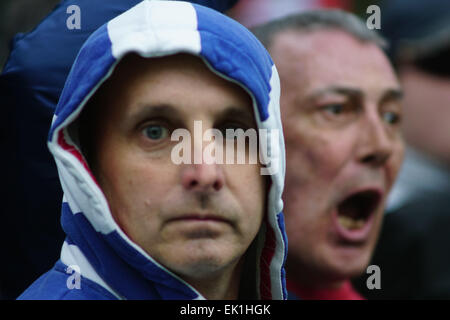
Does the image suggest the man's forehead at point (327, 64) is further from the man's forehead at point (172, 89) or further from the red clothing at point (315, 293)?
the man's forehead at point (172, 89)

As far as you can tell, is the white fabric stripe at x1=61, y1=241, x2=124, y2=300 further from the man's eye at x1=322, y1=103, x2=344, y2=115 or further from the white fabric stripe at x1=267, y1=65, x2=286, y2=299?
Answer: the man's eye at x1=322, y1=103, x2=344, y2=115

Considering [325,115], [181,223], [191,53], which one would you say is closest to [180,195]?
[181,223]

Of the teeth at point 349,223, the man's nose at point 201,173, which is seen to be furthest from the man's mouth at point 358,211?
the man's nose at point 201,173

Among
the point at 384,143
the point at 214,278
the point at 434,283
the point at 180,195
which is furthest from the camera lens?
the point at 434,283

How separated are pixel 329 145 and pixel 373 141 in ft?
0.56

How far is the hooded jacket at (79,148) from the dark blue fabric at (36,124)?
406mm

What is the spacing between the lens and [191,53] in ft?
6.95

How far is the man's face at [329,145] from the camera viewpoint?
10.4 feet

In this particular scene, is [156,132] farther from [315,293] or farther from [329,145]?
[315,293]

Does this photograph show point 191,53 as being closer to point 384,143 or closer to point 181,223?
point 181,223

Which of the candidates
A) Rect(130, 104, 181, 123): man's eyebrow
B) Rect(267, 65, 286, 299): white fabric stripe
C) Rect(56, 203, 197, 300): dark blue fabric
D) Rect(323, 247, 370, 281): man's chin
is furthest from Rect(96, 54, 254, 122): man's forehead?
Rect(323, 247, 370, 281): man's chin

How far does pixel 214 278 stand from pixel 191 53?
1.94 feet

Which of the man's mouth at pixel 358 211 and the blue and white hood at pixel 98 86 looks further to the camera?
the man's mouth at pixel 358 211

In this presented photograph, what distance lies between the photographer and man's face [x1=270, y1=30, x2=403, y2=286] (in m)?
3.18
